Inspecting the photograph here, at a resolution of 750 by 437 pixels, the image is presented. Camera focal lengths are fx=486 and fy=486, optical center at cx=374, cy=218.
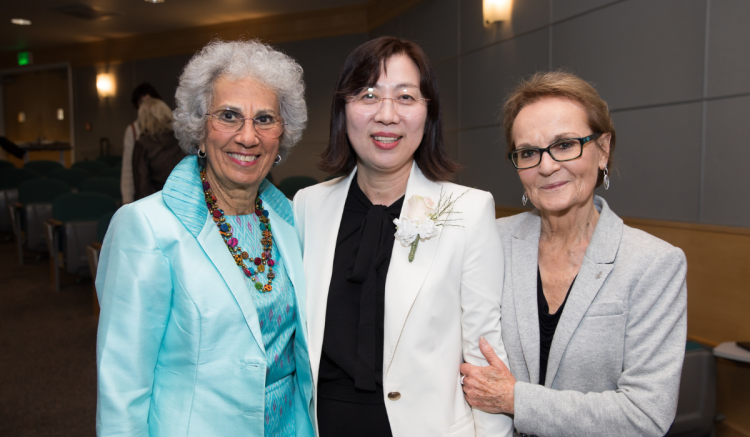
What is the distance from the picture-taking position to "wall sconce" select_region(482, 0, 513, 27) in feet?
17.2

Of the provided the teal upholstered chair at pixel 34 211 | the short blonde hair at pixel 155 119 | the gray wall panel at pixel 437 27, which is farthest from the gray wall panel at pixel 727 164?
the teal upholstered chair at pixel 34 211

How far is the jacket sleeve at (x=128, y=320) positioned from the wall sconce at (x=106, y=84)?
517 inches

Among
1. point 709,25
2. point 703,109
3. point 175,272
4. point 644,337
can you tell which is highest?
point 709,25

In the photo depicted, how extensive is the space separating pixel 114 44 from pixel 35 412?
38.0 feet

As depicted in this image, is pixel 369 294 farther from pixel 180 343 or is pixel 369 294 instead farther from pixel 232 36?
pixel 232 36

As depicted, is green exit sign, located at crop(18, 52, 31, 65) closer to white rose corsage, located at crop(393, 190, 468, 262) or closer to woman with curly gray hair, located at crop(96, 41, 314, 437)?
woman with curly gray hair, located at crop(96, 41, 314, 437)

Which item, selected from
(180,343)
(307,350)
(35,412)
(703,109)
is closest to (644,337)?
(307,350)

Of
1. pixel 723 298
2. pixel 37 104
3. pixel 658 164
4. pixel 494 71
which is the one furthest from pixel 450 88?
pixel 37 104

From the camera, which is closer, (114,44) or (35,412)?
(35,412)

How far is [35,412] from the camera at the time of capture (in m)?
3.20

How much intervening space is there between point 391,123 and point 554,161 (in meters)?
0.53

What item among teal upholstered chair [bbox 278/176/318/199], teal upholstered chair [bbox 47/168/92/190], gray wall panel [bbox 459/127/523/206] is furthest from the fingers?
teal upholstered chair [bbox 47/168/92/190]

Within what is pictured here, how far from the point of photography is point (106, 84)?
12453mm

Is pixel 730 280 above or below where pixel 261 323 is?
below
